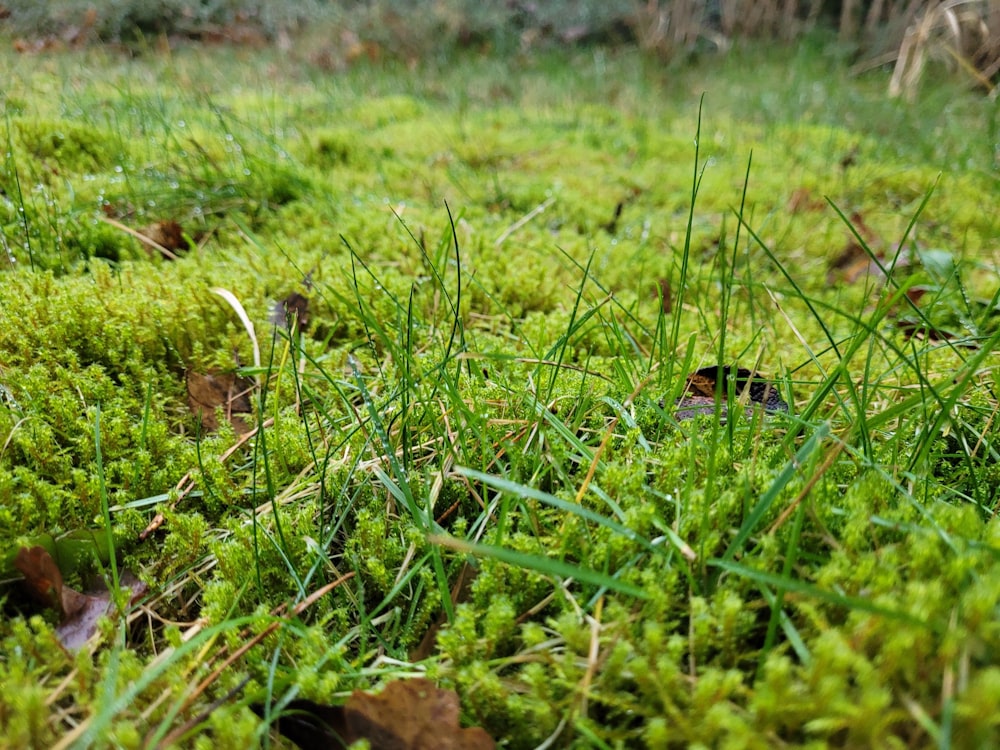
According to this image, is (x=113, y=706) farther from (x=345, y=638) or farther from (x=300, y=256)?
(x=300, y=256)

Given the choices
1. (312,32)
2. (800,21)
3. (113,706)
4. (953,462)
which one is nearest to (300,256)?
(113,706)

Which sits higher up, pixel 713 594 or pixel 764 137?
pixel 713 594

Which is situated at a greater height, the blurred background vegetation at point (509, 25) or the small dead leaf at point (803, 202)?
the blurred background vegetation at point (509, 25)

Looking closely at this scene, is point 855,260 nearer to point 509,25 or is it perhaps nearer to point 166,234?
point 166,234

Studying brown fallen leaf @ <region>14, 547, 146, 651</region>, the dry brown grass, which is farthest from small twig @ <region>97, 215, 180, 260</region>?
the dry brown grass

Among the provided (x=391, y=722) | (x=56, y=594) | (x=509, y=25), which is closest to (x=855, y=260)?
(x=391, y=722)

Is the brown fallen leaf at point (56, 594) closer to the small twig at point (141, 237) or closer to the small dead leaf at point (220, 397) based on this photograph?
the small dead leaf at point (220, 397)

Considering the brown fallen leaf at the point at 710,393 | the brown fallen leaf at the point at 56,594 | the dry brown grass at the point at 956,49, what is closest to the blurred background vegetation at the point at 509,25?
the dry brown grass at the point at 956,49
